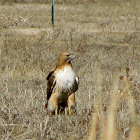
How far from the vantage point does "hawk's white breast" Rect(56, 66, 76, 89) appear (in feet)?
10.6

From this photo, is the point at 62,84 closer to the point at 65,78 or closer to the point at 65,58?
the point at 65,78

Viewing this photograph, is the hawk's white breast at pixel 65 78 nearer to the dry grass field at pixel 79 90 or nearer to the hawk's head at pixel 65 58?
the hawk's head at pixel 65 58

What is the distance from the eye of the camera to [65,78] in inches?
128

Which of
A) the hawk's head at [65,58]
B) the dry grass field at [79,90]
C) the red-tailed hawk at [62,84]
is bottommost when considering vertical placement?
the dry grass field at [79,90]

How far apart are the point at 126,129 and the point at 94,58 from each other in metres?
4.18

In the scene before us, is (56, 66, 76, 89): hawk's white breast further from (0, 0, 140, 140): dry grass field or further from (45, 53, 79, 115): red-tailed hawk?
(0, 0, 140, 140): dry grass field

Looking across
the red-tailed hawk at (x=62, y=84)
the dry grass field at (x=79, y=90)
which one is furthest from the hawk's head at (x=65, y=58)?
the dry grass field at (x=79, y=90)

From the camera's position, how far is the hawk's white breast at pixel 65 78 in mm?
3244

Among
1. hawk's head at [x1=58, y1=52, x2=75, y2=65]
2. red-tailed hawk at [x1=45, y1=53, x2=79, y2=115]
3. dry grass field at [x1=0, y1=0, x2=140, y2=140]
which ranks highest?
hawk's head at [x1=58, y1=52, x2=75, y2=65]

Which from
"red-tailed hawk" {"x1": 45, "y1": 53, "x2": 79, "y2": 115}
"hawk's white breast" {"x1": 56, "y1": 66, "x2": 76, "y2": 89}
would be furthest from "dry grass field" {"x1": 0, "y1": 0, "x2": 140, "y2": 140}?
"hawk's white breast" {"x1": 56, "y1": 66, "x2": 76, "y2": 89}

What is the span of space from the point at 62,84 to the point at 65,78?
0.21 ft

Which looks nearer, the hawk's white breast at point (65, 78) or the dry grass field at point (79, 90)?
the dry grass field at point (79, 90)

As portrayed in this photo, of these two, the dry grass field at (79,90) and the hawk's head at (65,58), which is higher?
the hawk's head at (65,58)

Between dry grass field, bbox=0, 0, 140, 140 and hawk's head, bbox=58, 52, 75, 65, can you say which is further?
hawk's head, bbox=58, 52, 75, 65
